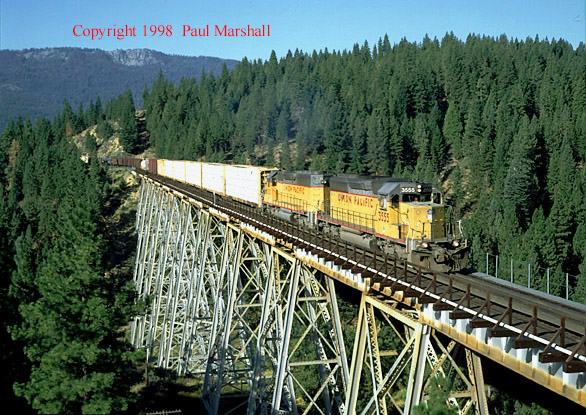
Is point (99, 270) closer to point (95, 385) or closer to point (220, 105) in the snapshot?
point (95, 385)

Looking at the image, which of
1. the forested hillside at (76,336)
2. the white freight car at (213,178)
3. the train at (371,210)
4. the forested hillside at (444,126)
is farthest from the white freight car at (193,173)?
the forested hillside at (76,336)

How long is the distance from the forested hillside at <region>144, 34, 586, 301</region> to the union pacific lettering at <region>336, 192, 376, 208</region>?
20683 mm

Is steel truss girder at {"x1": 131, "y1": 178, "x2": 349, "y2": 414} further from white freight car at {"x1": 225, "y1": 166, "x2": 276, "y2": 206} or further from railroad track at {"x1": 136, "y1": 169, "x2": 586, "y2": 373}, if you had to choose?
railroad track at {"x1": 136, "y1": 169, "x2": 586, "y2": 373}

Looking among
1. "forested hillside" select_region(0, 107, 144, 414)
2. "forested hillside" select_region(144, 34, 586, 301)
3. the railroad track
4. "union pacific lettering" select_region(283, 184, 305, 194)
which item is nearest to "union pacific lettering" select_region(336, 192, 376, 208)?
the railroad track

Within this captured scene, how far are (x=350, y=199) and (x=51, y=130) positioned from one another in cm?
12784

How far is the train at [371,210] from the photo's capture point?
1911 cm

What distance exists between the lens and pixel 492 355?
1109 cm

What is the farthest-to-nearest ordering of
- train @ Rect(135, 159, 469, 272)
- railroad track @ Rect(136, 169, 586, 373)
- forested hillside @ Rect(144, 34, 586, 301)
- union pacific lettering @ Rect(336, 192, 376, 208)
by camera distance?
forested hillside @ Rect(144, 34, 586, 301)
union pacific lettering @ Rect(336, 192, 376, 208)
train @ Rect(135, 159, 469, 272)
railroad track @ Rect(136, 169, 586, 373)

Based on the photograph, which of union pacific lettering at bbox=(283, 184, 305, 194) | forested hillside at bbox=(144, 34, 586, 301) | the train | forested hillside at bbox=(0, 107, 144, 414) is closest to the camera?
forested hillside at bbox=(0, 107, 144, 414)

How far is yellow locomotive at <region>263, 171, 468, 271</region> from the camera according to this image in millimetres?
18906

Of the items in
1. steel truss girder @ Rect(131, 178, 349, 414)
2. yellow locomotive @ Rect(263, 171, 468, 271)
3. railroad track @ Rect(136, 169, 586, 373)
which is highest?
yellow locomotive @ Rect(263, 171, 468, 271)

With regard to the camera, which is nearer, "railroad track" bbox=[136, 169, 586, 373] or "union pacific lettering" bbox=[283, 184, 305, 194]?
"railroad track" bbox=[136, 169, 586, 373]

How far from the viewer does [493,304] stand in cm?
1405

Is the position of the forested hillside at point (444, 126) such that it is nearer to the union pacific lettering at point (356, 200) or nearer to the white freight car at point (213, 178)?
the union pacific lettering at point (356, 200)
